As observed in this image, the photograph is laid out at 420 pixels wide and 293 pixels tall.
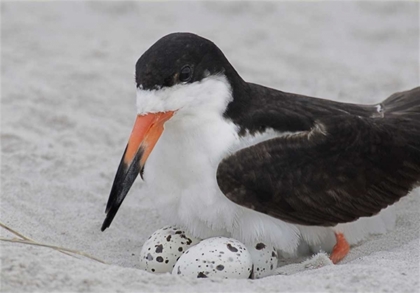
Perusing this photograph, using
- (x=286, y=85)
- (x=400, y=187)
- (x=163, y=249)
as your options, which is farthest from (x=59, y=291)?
(x=286, y=85)

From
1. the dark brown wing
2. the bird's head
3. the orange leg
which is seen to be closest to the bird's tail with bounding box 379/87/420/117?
the dark brown wing

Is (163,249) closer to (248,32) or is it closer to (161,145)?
(161,145)

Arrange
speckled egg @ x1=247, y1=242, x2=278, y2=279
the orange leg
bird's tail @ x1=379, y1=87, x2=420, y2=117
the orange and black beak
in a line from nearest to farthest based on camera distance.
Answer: the orange and black beak, speckled egg @ x1=247, y1=242, x2=278, y2=279, the orange leg, bird's tail @ x1=379, y1=87, x2=420, y2=117

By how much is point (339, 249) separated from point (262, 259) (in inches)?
22.8

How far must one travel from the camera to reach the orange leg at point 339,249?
17.1 feet

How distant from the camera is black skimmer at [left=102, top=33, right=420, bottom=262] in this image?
484cm

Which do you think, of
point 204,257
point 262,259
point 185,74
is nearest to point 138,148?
point 185,74

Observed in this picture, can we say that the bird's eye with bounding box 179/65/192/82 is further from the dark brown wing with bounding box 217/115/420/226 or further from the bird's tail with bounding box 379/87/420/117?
the bird's tail with bounding box 379/87/420/117

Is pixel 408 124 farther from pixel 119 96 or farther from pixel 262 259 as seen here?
pixel 119 96

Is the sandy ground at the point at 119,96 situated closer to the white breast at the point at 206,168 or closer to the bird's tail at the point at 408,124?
the white breast at the point at 206,168

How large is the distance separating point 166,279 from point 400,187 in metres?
1.75

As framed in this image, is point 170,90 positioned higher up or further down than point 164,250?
higher up

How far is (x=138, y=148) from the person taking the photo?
4.85 metres

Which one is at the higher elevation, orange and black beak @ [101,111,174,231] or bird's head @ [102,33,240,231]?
bird's head @ [102,33,240,231]
